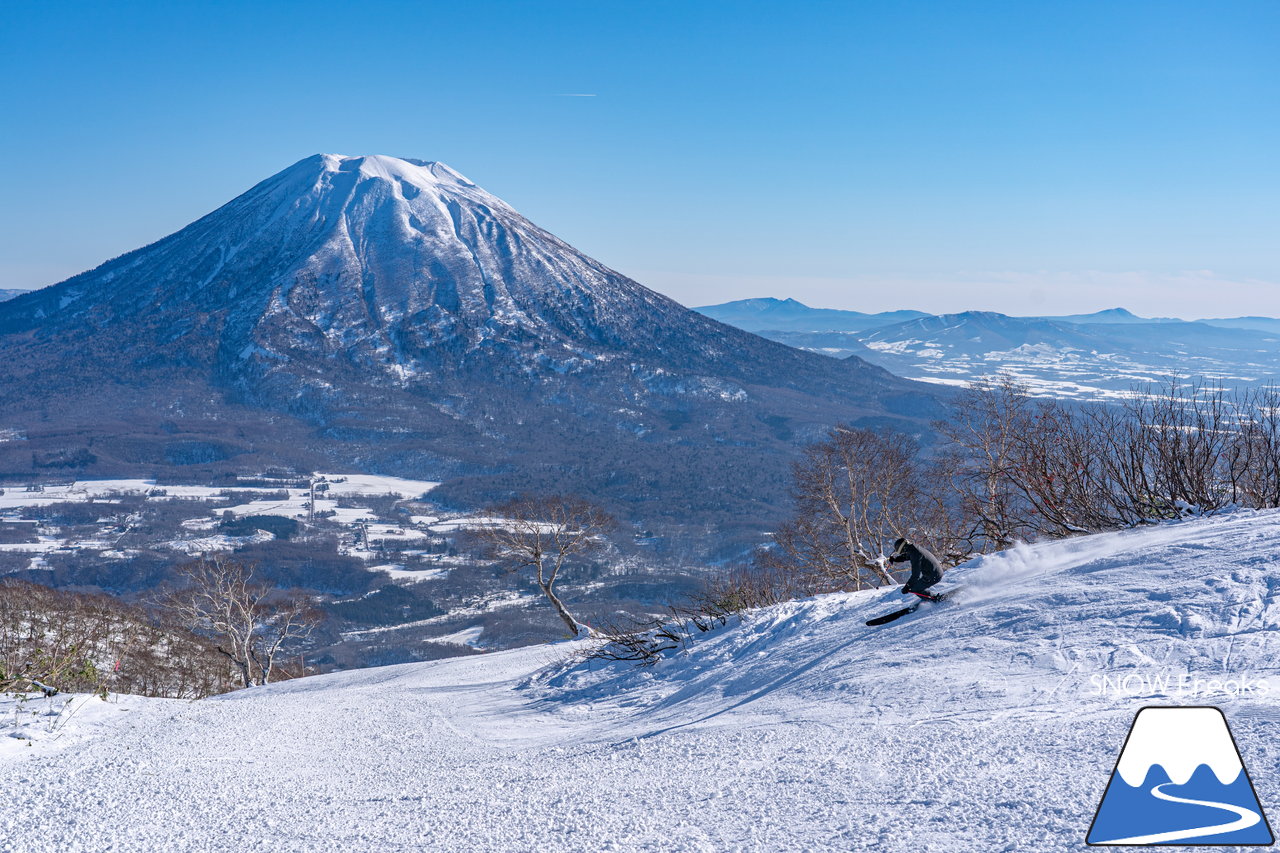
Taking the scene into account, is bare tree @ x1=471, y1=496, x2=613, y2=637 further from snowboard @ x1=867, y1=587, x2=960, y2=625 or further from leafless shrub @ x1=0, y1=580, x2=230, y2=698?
snowboard @ x1=867, y1=587, x2=960, y2=625

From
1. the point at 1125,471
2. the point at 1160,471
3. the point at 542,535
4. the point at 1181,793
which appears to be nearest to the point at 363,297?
the point at 542,535

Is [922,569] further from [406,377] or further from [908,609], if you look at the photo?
[406,377]

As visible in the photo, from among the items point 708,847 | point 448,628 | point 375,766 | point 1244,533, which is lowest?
point 448,628

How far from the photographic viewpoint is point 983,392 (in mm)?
20547

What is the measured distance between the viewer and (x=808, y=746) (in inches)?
224

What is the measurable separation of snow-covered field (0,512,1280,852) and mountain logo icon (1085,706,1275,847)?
148mm

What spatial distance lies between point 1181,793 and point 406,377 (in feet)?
586

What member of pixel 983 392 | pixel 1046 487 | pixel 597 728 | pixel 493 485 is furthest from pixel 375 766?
pixel 493 485

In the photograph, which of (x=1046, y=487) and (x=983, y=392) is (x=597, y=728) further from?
(x=983, y=392)

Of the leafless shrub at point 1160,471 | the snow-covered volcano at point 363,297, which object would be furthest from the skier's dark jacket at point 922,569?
the snow-covered volcano at point 363,297

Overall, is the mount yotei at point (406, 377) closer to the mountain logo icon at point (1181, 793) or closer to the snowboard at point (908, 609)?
the snowboard at point (908, 609)

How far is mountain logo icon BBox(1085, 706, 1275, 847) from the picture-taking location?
11.7ft

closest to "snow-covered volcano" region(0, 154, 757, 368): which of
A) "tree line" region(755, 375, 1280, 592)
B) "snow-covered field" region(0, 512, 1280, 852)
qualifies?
"tree line" region(755, 375, 1280, 592)

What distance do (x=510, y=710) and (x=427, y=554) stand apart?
8743cm
